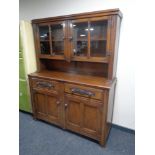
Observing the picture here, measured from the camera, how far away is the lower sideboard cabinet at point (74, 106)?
1.69m

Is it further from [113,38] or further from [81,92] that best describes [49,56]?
[113,38]

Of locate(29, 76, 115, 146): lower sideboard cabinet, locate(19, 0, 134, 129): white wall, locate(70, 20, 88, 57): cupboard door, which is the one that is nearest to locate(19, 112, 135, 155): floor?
locate(29, 76, 115, 146): lower sideboard cabinet

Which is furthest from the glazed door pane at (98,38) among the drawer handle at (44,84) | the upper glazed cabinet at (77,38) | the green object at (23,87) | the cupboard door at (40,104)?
the green object at (23,87)

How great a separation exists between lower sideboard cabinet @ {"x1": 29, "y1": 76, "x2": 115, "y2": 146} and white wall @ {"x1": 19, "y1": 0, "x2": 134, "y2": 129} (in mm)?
274

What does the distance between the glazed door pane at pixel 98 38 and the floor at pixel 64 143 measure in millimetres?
1291

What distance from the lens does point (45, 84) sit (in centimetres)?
207

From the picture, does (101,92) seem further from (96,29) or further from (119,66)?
(96,29)

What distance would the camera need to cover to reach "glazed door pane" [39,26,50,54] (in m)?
2.20

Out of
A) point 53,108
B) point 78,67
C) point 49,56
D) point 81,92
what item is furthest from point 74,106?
point 49,56

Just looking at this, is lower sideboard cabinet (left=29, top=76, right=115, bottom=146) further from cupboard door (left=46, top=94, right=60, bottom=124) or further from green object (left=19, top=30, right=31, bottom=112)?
green object (left=19, top=30, right=31, bottom=112)

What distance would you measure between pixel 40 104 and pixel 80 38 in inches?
51.2

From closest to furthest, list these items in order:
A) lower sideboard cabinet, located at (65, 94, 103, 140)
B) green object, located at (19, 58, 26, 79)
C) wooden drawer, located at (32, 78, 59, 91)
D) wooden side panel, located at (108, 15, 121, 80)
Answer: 1. wooden side panel, located at (108, 15, 121, 80)
2. lower sideboard cabinet, located at (65, 94, 103, 140)
3. wooden drawer, located at (32, 78, 59, 91)
4. green object, located at (19, 58, 26, 79)

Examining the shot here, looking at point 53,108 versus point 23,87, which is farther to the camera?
point 23,87

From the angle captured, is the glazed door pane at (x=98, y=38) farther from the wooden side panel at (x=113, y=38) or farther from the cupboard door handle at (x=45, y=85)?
the cupboard door handle at (x=45, y=85)
